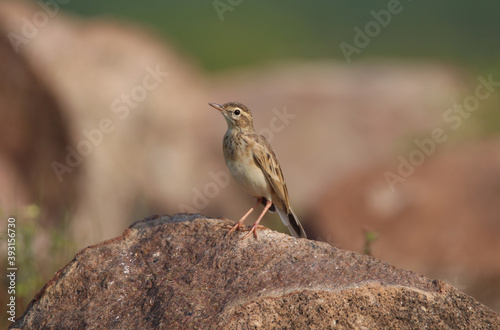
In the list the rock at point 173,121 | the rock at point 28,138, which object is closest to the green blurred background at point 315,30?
the rock at point 173,121

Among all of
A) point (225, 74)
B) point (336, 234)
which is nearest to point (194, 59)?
point (225, 74)

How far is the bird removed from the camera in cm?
754

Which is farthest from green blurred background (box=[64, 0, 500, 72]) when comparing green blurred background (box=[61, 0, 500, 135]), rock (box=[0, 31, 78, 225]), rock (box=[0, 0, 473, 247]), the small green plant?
the small green plant

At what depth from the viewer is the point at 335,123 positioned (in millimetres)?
16734

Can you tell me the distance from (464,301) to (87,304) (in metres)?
2.94

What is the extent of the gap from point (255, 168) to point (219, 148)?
7.58 meters

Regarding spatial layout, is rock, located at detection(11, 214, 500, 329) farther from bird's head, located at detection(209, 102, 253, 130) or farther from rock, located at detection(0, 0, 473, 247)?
rock, located at detection(0, 0, 473, 247)

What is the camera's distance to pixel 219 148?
15102 millimetres

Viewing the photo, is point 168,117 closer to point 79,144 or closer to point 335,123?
point 79,144

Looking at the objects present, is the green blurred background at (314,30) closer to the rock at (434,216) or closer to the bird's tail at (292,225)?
the rock at (434,216)

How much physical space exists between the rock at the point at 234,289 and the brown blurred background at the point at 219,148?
2.43 m

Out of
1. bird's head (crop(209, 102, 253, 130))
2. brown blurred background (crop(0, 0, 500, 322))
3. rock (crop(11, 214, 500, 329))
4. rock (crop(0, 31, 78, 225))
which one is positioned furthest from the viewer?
rock (crop(0, 31, 78, 225))

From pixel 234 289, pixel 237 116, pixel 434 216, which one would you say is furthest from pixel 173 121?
pixel 234 289

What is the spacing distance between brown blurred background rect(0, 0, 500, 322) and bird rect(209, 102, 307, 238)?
206 cm
